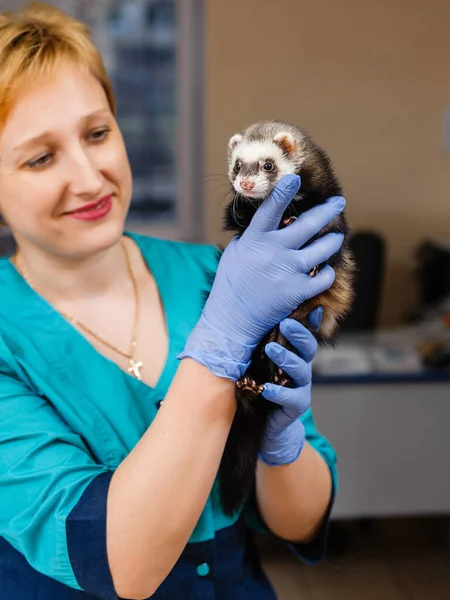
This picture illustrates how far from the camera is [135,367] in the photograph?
105 centimetres

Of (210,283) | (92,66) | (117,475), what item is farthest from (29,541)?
(92,66)

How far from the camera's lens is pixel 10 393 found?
92 centimetres

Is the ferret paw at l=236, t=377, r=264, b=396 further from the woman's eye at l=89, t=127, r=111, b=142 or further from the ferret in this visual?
the woman's eye at l=89, t=127, r=111, b=142

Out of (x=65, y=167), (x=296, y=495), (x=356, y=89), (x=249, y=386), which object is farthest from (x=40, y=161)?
(x=356, y=89)

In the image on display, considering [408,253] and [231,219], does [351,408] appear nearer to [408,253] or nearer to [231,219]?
[231,219]

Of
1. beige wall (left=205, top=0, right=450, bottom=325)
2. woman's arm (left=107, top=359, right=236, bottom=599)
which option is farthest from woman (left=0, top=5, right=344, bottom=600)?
beige wall (left=205, top=0, right=450, bottom=325)

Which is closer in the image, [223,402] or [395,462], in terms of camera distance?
[223,402]

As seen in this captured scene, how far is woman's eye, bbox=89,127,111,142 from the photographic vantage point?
1.01 meters

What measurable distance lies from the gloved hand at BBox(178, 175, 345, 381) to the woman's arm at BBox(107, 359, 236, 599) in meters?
0.05

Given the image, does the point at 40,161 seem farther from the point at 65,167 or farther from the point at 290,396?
the point at 290,396

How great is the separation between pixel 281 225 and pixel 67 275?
369 millimetres

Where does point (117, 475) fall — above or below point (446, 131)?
above

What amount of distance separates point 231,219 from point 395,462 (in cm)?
154

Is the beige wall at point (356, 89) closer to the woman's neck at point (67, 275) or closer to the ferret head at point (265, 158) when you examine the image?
the woman's neck at point (67, 275)
